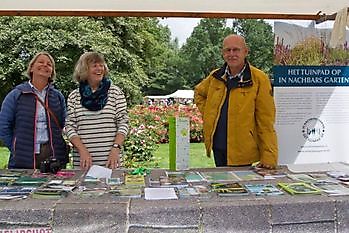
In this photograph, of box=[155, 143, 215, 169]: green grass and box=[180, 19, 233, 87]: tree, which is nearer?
box=[155, 143, 215, 169]: green grass

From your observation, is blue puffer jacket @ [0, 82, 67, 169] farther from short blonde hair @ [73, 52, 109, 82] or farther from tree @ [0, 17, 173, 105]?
tree @ [0, 17, 173, 105]

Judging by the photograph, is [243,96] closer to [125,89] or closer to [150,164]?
[150,164]

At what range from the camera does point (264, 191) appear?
1776 mm

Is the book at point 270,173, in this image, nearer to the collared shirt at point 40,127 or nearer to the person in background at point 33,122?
the person in background at point 33,122

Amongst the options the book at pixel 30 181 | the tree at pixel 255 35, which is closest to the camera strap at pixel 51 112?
the book at pixel 30 181

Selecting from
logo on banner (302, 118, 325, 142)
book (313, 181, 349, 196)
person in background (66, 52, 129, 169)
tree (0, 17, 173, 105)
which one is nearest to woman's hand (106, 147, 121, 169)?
person in background (66, 52, 129, 169)

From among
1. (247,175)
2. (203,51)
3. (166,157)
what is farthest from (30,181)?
(203,51)

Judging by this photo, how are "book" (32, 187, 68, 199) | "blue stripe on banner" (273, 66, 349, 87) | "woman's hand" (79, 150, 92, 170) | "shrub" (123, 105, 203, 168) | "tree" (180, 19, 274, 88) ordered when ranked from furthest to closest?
"tree" (180, 19, 274, 88), "shrub" (123, 105, 203, 168), "blue stripe on banner" (273, 66, 349, 87), "woman's hand" (79, 150, 92, 170), "book" (32, 187, 68, 199)

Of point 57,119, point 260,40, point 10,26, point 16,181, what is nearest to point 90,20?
point 10,26

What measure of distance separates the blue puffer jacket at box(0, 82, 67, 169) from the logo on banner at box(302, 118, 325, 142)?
1517mm

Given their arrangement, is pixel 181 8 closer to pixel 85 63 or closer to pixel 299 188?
pixel 85 63

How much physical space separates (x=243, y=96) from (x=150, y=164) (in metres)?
3.52

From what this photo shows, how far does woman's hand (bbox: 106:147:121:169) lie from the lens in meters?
2.38

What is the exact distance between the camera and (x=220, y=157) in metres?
2.57
